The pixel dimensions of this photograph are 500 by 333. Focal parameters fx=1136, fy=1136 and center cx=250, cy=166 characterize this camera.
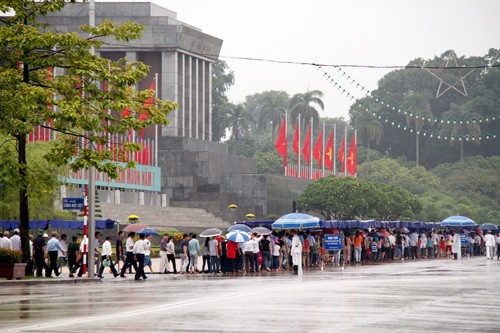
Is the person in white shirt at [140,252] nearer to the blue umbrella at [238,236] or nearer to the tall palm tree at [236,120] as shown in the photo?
the blue umbrella at [238,236]

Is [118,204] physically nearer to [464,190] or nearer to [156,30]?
[156,30]

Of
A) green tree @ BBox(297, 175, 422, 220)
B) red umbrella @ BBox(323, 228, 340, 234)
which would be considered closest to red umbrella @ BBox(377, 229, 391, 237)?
red umbrella @ BBox(323, 228, 340, 234)

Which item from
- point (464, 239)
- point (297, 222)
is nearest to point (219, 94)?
point (464, 239)

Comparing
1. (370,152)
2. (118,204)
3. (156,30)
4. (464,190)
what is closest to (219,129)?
(370,152)

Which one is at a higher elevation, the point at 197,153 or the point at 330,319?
the point at 197,153

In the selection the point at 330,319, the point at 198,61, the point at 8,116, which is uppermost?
the point at 198,61

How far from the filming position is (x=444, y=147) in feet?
485

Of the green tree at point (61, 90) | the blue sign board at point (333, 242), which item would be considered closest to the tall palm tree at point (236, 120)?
the blue sign board at point (333, 242)

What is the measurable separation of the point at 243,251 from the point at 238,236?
0.87 meters

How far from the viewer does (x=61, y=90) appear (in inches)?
1403

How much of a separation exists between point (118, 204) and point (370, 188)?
21107 millimetres

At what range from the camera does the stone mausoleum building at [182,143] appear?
85750 millimetres

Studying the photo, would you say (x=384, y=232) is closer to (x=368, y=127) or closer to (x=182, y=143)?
(x=182, y=143)

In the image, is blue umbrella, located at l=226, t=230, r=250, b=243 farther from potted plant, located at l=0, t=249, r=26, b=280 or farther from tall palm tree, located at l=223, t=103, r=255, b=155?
tall palm tree, located at l=223, t=103, r=255, b=155
